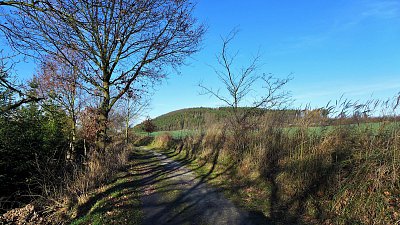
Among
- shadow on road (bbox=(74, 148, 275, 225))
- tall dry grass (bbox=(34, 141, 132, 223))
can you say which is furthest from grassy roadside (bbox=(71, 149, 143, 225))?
tall dry grass (bbox=(34, 141, 132, 223))

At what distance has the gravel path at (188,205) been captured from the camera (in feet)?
18.3

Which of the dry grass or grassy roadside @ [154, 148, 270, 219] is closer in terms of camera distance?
the dry grass

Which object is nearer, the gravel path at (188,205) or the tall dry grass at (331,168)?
the tall dry grass at (331,168)

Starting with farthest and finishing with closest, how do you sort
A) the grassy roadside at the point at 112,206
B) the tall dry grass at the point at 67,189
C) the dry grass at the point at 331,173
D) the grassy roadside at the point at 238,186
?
1. the tall dry grass at the point at 67,189
2. the grassy roadside at the point at 238,186
3. the grassy roadside at the point at 112,206
4. the dry grass at the point at 331,173

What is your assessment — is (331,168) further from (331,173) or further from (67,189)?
(67,189)

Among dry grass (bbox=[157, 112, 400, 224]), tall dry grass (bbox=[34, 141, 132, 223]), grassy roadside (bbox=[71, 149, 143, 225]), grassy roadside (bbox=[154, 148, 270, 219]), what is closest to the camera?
dry grass (bbox=[157, 112, 400, 224])

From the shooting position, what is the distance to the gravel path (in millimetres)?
5582

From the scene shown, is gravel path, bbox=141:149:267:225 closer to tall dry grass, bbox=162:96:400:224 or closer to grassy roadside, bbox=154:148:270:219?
grassy roadside, bbox=154:148:270:219

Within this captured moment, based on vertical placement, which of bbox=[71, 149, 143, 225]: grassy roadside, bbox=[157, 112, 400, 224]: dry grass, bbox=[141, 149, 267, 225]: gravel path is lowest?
bbox=[141, 149, 267, 225]: gravel path

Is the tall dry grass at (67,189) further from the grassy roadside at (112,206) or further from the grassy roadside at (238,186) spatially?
the grassy roadside at (238,186)

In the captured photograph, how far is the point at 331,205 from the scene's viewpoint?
5.25 meters

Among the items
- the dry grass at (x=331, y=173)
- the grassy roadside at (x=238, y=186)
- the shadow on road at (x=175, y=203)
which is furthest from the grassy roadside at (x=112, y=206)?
the dry grass at (x=331, y=173)

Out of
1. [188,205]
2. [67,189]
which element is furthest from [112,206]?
[67,189]

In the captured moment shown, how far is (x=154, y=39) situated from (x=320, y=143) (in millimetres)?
7347
